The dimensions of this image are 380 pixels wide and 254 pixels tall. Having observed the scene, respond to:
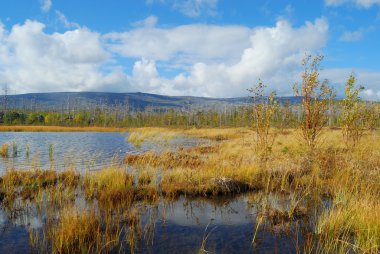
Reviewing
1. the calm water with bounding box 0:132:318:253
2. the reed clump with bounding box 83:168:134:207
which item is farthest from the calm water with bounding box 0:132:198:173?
the calm water with bounding box 0:132:318:253

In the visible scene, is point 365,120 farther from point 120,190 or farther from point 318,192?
point 120,190

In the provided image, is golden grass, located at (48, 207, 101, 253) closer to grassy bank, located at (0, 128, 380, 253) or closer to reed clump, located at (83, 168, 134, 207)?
grassy bank, located at (0, 128, 380, 253)

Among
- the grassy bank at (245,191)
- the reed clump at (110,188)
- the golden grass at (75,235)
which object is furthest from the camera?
the reed clump at (110,188)

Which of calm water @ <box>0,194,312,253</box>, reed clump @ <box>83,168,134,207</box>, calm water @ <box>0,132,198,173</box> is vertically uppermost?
reed clump @ <box>83,168,134,207</box>

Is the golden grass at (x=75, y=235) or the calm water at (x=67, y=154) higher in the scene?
the golden grass at (x=75, y=235)

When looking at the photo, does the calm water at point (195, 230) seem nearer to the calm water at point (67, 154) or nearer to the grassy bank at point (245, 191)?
the grassy bank at point (245, 191)

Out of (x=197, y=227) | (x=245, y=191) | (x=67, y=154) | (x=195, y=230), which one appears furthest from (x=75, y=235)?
(x=67, y=154)

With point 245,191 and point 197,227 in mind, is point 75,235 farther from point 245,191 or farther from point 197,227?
point 245,191

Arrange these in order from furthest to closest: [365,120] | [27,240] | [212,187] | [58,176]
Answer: [365,120] → [58,176] → [212,187] → [27,240]

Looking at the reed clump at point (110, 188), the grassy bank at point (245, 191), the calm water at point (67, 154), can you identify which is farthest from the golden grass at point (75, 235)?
the calm water at point (67, 154)

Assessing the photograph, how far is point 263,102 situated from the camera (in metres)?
12.1

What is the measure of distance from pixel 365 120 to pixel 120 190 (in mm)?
12792

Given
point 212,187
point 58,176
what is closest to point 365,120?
point 212,187

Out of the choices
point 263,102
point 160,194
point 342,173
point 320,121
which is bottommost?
point 160,194
